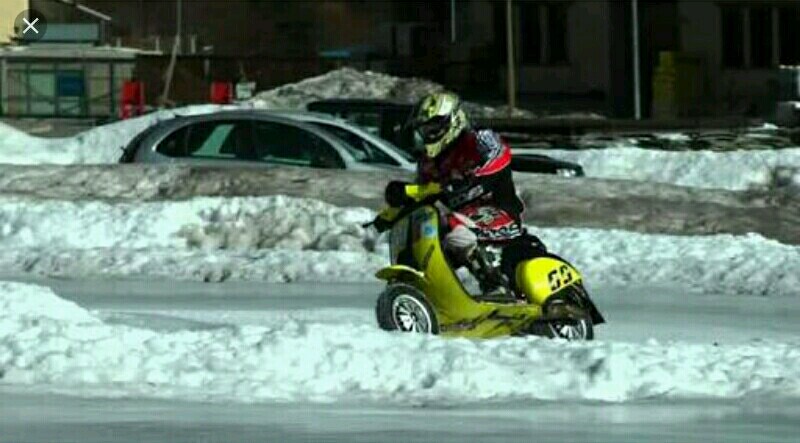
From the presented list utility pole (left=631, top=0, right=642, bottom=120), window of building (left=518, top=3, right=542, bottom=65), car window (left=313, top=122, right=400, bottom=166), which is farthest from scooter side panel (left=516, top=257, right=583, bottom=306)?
window of building (left=518, top=3, right=542, bottom=65)

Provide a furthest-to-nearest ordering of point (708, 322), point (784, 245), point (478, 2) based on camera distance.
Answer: point (478, 2) → point (784, 245) → point (708, 322)

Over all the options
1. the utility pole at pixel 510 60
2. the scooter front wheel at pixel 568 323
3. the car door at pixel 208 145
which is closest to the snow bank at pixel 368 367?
the scooter front wheel at pixel 568 323

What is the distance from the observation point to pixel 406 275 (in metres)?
11.7

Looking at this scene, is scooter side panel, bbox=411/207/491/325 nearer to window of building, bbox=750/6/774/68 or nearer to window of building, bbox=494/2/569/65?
window of building, bbox=750/6/774/68

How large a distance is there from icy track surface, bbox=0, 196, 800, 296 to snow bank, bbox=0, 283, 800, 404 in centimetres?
568

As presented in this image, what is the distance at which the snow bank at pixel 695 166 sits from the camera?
2502 centimetres

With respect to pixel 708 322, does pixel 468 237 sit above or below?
above

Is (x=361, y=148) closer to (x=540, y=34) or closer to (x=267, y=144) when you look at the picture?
(x=267, y=144)

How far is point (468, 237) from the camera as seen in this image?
1152cm

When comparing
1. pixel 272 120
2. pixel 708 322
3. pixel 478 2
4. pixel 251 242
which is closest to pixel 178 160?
pixel 272 120

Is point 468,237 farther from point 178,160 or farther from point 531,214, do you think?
point 178,160

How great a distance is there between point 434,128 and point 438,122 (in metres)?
0.04

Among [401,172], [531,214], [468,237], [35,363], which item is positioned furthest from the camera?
[401,172]

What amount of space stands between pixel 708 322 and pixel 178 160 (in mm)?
9057
